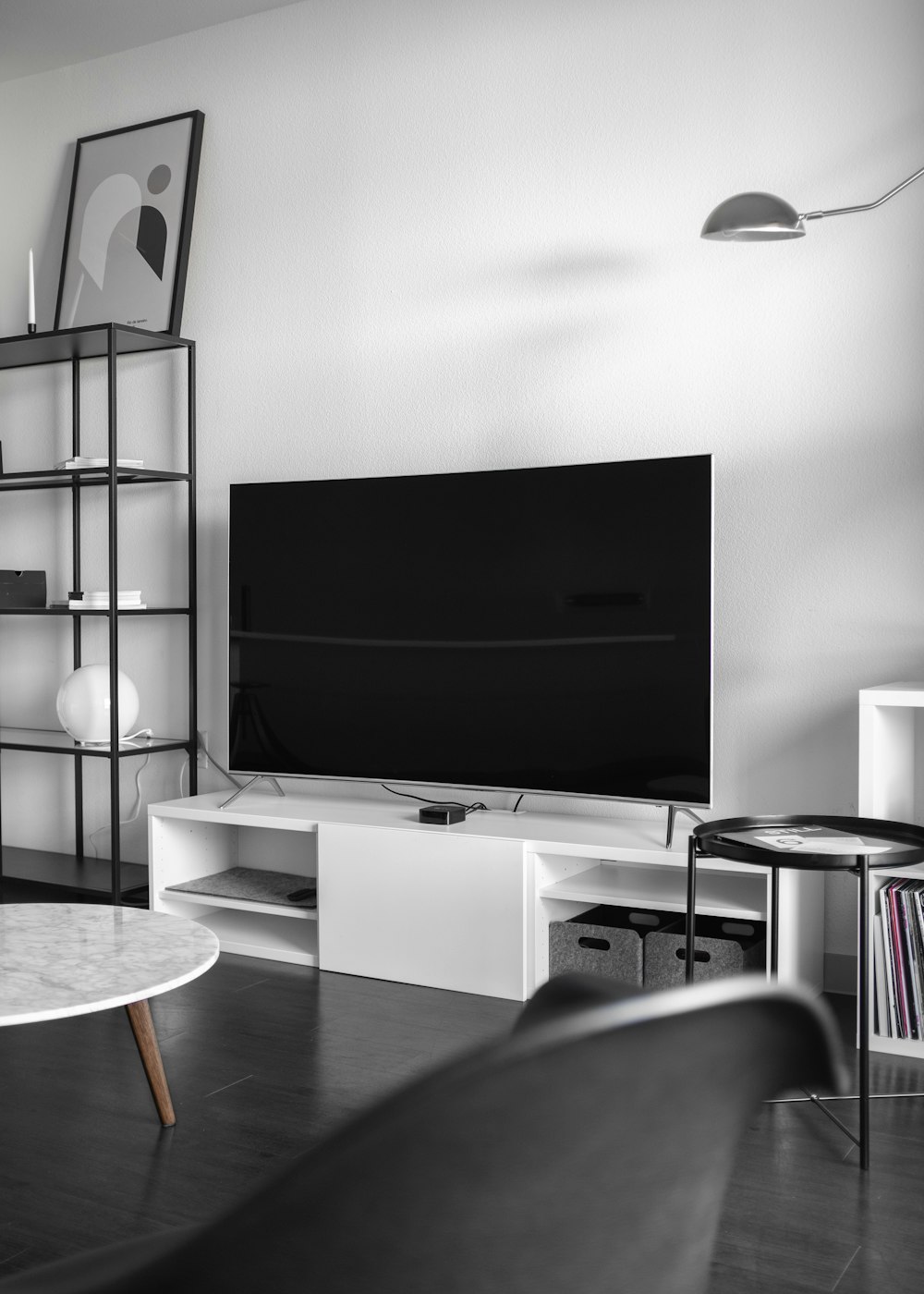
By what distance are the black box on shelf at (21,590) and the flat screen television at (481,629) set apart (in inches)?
31.5

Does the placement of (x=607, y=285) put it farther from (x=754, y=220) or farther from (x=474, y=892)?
(x=474, y=892)

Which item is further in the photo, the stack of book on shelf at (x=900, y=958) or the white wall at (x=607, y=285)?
the white wall at (x=607, y=285)

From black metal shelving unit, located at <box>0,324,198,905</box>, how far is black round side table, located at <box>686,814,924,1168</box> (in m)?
2.04

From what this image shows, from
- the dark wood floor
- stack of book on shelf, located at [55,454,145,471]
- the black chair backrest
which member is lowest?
the dark wood floor

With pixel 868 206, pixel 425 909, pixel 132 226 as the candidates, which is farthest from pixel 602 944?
pixel 132 226

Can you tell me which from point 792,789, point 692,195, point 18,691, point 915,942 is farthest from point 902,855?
point 18,691

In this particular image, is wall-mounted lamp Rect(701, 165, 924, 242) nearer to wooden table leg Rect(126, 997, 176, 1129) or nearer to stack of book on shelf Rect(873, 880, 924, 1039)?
stack of book on shelf Rect(873, 880, 924, 1039)

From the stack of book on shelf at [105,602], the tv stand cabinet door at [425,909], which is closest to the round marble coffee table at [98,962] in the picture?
the tv stand cabinet door at [425,909]

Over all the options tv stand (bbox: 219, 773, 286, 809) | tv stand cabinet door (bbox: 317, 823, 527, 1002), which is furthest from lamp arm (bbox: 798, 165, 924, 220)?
tv stand (bbox: 219, 773, 286, 809)

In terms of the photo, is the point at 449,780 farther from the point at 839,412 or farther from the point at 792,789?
the point at 839,412

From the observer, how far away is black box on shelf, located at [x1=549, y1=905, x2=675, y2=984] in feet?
9.79

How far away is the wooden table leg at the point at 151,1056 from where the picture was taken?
2252mm

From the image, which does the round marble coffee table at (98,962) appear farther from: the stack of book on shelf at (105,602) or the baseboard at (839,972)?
the baseboard at (839,972)

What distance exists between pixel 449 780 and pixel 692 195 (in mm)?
1662
